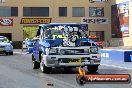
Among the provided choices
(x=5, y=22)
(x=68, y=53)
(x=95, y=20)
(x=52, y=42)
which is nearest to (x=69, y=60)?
(x=68, y=53)

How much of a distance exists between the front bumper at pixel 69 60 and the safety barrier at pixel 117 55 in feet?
31.8

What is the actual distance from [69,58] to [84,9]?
60114 mm

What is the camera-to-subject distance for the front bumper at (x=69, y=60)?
15.2 m

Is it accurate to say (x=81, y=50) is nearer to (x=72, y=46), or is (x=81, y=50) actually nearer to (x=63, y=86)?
(x=72, y=46)

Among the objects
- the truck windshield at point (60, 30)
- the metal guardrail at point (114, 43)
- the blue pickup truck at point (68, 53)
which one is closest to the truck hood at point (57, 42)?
the blue pickup truck at point (68, 53)

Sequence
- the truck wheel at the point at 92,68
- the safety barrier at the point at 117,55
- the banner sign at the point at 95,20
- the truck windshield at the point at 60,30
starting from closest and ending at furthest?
the truck wheel at the point at 92,68 → the truck windshield at the point at 60,30 → the safety barrier at the point at 117,55 → the banner sign at the point at 95,20

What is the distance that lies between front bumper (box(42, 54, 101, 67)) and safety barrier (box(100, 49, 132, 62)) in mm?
9698

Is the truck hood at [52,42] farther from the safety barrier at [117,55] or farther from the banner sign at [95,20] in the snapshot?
the banner sign at [95,20]

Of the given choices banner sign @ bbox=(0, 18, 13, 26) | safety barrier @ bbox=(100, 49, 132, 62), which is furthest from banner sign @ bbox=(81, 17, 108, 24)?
safety barrier @ bbox=(100, 49, 132, 62)

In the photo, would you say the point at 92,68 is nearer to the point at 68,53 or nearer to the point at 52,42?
the point at 68,53

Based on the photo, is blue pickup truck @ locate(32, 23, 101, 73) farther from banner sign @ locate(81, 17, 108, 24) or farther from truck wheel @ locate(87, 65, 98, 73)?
banner sign @ locate(81, 17, 108, 24)

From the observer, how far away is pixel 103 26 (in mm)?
74875

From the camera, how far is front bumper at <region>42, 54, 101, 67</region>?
15.2 m

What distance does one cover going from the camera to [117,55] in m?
26.6
